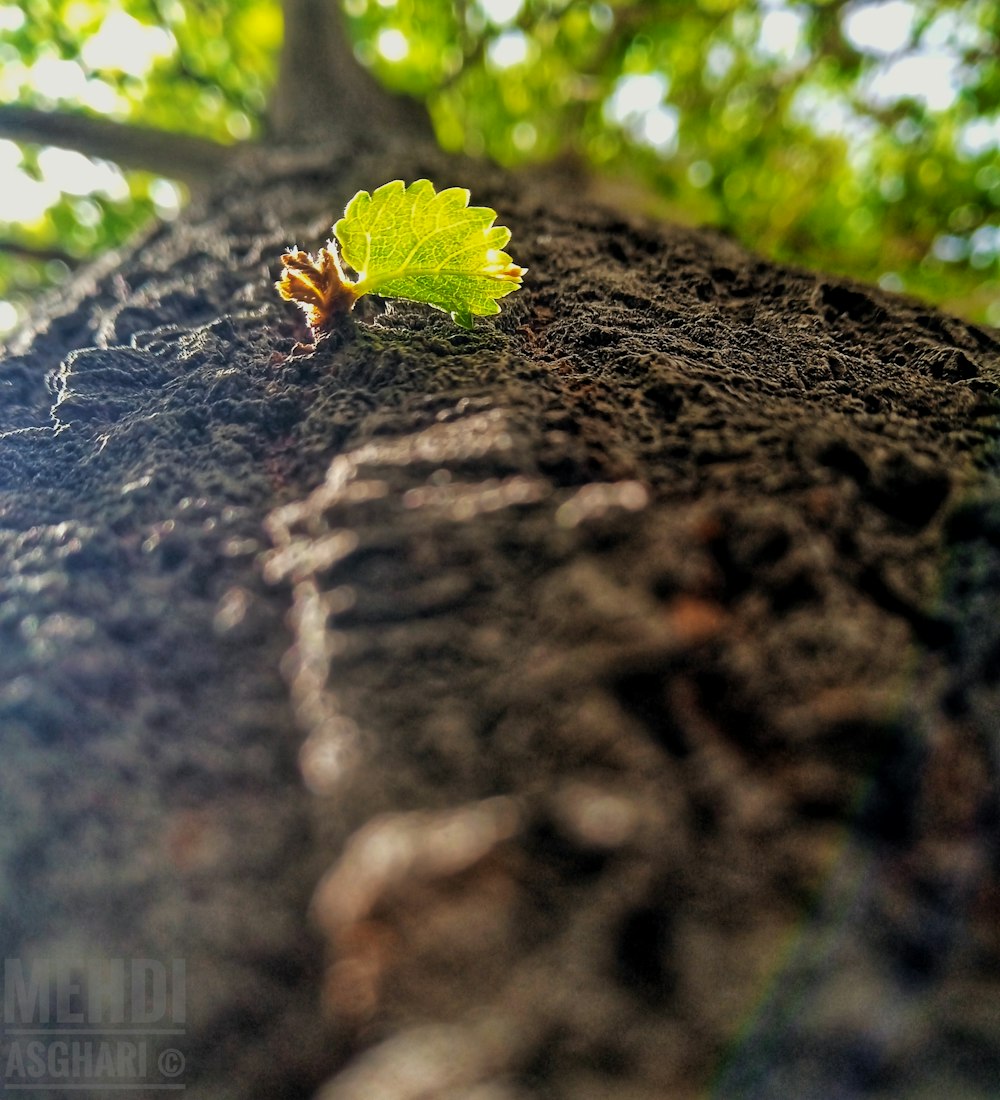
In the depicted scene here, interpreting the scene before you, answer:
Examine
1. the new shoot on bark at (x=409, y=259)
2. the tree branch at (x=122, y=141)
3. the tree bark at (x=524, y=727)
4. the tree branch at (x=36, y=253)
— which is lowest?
the tree bark at (x=524, y=727)

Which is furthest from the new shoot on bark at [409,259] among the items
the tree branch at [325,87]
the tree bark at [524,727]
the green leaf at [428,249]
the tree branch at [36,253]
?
the tree branch at [36,253]

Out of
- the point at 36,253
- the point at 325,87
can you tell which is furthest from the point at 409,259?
the point at 36,253

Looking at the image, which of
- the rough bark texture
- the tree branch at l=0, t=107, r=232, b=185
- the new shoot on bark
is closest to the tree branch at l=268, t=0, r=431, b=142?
the tree branch at l=0, t=107, r=232, b=185

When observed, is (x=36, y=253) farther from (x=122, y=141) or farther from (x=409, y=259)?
(x=409, y=259)

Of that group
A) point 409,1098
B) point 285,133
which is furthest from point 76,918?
point 285,133

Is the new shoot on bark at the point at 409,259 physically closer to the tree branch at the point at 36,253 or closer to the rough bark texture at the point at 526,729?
the rough bark texture at the point at 526,729

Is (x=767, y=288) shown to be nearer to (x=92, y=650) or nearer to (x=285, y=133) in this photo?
(x=92, y=650)
